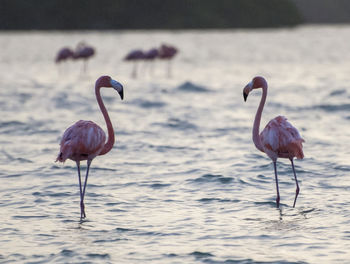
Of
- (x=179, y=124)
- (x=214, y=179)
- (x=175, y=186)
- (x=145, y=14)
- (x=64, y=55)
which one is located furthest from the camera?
(x=145, y=14)

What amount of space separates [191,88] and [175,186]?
11.1m

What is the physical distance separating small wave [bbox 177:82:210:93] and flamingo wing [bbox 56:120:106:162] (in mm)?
11737

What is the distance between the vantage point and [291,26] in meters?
134

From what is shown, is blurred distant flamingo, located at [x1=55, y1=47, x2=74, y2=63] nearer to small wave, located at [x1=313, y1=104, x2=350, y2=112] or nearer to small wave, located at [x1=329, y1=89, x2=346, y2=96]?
small wave, located at [x1=329, y1=89, x2=346, y2=96]

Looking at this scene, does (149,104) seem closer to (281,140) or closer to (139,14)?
(281,140)

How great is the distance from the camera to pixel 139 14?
118 meters

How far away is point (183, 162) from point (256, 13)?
124 meters

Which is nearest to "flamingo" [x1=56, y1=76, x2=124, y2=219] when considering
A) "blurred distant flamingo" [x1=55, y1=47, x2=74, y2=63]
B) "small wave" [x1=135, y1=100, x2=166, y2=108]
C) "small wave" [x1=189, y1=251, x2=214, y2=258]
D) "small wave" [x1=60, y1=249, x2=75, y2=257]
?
"small wave" [x1=60, y1=249, x2=75, y2=257]

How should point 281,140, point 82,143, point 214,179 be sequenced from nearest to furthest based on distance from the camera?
1. point 82,143
2. point 281,140
3. point 214,179

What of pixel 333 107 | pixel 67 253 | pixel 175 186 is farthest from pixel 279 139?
pixel 333 107

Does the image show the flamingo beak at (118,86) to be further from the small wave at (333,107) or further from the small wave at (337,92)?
the small wave at (337,92)

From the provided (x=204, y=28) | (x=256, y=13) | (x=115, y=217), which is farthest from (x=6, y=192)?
(x=256, y=13)

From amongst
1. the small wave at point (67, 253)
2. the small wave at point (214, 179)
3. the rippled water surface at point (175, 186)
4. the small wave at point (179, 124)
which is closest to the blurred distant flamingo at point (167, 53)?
the rippled water surface at point (175, 186)

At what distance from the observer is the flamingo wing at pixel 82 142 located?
6.68 m
